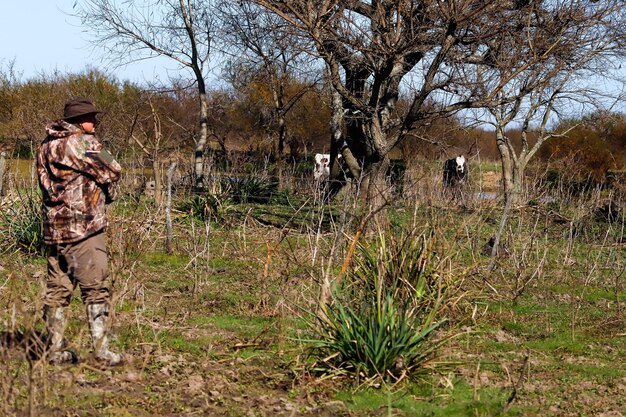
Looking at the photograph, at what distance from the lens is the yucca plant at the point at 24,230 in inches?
457

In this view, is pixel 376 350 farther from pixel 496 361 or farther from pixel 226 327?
pixel 226 327

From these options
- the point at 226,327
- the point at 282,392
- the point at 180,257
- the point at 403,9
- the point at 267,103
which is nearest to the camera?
the point at 282,392

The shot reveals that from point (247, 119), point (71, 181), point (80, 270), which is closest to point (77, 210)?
point (71, 181)

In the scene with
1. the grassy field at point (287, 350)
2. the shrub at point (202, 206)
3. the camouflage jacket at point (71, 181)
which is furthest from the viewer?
the shrub at point (202, 206)

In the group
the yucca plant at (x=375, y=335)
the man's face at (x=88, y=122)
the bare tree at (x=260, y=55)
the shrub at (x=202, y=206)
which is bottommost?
the yucca plant at (x=375, y=335)

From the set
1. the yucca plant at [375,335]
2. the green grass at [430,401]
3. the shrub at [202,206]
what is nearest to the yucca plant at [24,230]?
the shrub at [202,206]

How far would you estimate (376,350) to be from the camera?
21.3ft

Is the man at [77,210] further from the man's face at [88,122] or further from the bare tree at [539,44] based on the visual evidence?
the bare tree at [539,44]

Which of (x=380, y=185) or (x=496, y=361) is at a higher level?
(x=380, y=185)

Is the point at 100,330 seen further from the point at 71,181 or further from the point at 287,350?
the point at 287,350

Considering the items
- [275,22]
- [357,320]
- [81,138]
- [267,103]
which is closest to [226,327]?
[357,320]

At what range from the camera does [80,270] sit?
6309 millimetres

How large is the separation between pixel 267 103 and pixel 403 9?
67.1ft

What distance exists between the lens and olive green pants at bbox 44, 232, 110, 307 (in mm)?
6297
